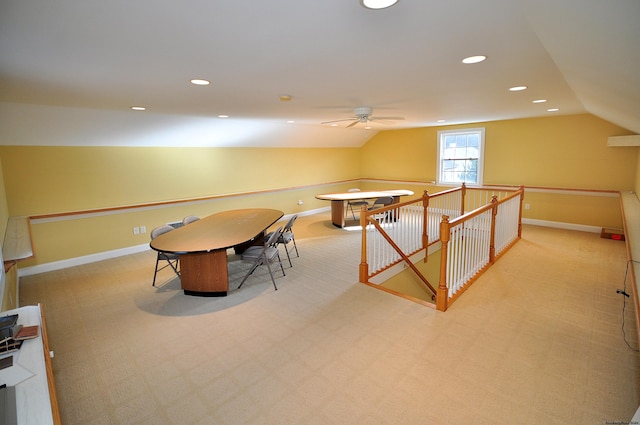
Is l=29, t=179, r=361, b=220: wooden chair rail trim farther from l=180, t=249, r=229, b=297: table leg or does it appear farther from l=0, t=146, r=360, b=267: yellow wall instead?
l=180, t=249, r=229, b=297: table leg

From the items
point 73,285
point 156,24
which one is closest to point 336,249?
point 73,285

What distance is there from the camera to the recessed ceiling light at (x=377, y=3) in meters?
1.28

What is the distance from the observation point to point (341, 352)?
2594 millimetres

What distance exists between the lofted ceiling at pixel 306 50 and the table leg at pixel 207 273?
181cm

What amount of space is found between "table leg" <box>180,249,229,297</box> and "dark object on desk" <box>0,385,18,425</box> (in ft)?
7.55

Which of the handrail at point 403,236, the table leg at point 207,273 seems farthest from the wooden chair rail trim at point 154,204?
the handrail at point 403,236

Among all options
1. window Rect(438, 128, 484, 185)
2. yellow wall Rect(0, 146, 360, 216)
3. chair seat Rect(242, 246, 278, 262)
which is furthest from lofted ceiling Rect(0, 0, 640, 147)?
window Rect(438, 128, 484, 185)

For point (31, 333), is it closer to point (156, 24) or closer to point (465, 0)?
point (156, 24)

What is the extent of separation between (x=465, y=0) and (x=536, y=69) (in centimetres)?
155

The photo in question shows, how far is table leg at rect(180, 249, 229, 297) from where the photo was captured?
365 cm

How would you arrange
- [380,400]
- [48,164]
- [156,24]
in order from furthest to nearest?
[48,164], [380,400], [156,24]

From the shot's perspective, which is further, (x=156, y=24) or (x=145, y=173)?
(x=145, y=173)

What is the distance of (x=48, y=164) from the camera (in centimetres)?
448

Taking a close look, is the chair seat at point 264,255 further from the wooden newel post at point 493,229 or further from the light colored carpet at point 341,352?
the wooden newel post at point 493,229
